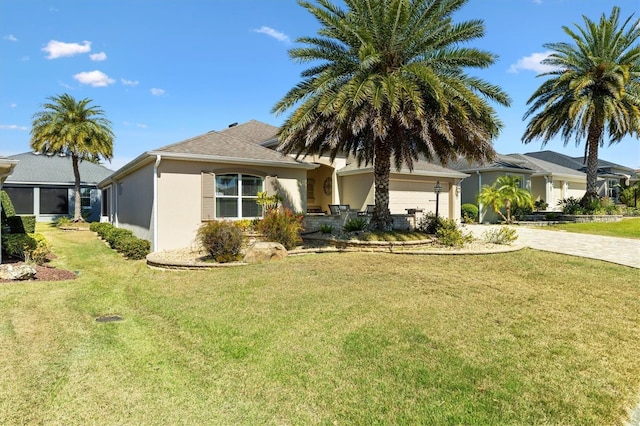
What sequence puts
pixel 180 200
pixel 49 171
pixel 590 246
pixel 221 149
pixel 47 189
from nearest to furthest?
pixel 590 246 → pixel 180 200 → pixel 221 149 → pixel 47 189 → pixel 49 171

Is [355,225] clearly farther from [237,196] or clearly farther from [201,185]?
[201,185]

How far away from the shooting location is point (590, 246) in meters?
12.8

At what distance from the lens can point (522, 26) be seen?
12.5 m

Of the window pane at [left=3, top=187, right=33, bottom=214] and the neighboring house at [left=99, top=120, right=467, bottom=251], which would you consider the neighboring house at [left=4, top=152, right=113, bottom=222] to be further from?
the neighboring house at [left=99, top=120, right=467, bottom=251]

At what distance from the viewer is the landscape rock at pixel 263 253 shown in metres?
10.7

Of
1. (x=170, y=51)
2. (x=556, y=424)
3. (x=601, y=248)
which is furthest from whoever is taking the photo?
(x=170, y=51)

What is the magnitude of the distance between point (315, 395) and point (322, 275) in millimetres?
4819

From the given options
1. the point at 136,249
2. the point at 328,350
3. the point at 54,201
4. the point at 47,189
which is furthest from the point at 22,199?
the point at 328,350

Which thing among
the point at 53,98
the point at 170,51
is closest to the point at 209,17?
the point at 170,51

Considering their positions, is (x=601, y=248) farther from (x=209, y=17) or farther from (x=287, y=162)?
(x=209, y=17)

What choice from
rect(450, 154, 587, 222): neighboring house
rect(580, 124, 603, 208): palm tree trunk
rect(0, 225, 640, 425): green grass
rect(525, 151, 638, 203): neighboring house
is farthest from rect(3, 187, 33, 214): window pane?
rect(525, 151, 638, 203): neighboring house

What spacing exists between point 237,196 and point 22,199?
958 inches

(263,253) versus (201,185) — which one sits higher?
(201,185)

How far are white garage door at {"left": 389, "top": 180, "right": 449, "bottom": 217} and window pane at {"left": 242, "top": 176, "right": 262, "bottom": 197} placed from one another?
25.7ft
